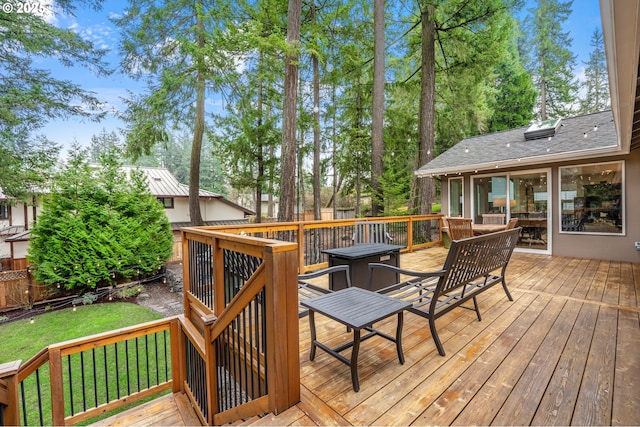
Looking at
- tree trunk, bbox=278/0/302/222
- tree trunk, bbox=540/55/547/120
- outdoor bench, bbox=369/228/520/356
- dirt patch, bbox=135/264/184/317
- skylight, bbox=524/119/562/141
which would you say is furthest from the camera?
tree trunk, bbox=540/55/547/120

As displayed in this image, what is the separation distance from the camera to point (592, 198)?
20.0 feet

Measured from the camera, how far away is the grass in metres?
3.91

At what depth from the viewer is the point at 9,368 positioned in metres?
1.75

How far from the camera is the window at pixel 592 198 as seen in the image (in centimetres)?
585

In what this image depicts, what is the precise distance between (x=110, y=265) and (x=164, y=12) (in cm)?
918

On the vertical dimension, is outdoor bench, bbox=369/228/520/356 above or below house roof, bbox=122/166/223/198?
below

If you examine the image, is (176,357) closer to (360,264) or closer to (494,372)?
(360,264)

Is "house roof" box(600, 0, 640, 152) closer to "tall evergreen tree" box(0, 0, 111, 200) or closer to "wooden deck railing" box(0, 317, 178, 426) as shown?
"wooden deck railing" box(0, 317, 178, 426)

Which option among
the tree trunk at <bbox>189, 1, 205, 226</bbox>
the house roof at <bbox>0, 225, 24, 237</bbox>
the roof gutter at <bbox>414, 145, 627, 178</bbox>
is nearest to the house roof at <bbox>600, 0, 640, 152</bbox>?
the roof gutter at <bbox>414, 145, 627, 178</bbox>

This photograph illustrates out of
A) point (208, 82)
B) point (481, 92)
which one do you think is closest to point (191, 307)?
point (208, 82)

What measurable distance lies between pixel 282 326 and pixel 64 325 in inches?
277

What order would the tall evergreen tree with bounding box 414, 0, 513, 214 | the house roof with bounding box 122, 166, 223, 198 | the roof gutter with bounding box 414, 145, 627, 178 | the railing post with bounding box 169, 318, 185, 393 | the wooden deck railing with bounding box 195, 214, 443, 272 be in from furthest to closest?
the house roof with bounding box 122, 166, 223, 198 → the tall evergreen tree with bounding box 414, 0, 513, 214 → the roof gutter with bounding box 414, 145, 627, 178 → the wooden deck railing with bounding box 195, 214, 443, 272 → the railing post with bounding box 169, 318, 185, 393

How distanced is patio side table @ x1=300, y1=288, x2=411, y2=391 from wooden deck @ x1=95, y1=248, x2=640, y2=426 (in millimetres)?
158

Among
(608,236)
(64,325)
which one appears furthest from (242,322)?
(608,236)
